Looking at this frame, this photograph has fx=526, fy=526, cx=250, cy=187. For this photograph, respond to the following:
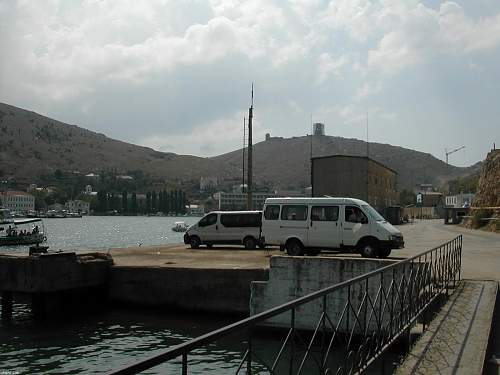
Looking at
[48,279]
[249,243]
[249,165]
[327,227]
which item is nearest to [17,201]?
[249,165]

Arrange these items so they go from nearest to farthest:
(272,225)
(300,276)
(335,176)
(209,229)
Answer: (300,276), (272,225), (209,229), (335,176)

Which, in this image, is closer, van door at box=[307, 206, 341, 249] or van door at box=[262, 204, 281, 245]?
van door at box=[307, 206, 341, 249]

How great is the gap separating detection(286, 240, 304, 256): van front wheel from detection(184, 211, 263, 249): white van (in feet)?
18.0

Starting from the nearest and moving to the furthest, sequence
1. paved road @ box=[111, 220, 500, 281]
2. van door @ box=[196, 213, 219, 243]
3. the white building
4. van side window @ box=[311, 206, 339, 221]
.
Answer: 1. paved road @ box=[111, 220, 500, 281]
2. van side window @ box=[311, 206, 339, 221]
3. van door @ box=[196, 213, 219, 243]
4. the white building

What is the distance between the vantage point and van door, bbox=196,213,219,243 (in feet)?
86.5

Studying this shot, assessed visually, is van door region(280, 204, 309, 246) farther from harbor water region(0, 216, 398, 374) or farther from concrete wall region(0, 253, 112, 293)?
concrete wall region(0, 253, 112, 293)

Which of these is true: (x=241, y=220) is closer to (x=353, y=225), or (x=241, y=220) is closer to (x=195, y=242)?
(x=195, y=242)

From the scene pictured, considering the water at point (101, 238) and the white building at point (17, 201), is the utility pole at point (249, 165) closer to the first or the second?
the water at point (101, 238)

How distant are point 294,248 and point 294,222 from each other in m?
0.99

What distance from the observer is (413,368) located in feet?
21.7

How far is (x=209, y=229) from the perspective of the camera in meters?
26.5

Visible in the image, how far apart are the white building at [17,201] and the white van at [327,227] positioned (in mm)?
177950

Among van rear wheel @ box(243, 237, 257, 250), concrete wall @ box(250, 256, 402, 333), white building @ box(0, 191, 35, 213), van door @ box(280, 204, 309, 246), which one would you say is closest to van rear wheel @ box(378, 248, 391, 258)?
van door @ box(280, 204, 309, 246)

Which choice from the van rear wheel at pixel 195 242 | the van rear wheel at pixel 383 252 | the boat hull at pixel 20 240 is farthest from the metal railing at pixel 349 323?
the boat hull at pixel 20 240
